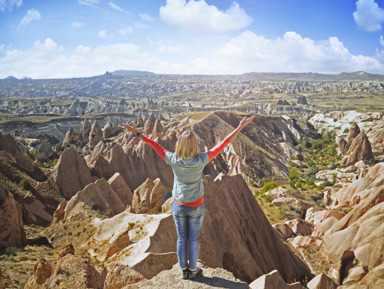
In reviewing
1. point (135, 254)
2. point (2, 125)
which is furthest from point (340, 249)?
point (2, 125)

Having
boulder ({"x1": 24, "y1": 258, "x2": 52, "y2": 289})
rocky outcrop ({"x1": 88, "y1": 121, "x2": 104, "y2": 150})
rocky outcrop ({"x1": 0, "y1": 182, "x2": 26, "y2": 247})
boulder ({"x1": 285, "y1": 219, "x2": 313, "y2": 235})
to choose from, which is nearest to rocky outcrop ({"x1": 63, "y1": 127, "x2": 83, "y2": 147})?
rocky outcrop ({"x1": 88, "y1": 121, "x2": 104, "y2": 150})

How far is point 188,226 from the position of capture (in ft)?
14.6

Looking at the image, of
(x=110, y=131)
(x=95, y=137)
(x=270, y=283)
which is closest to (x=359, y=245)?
(x=270, y=283)

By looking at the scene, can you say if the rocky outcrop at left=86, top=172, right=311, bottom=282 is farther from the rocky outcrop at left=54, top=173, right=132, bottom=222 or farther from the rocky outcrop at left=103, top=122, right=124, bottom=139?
the rocky outcrop at left=103, top=122, right=124, bottom=139

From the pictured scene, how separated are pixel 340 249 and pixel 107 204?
49.6 ft

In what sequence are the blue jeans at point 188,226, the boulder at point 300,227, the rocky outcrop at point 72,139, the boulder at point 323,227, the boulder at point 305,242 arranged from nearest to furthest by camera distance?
1. the blue jeans at point 188,226
2. the boulder at point 305,242
3. the boulder at point 323,227
4. the boulder at point 300,227
5. the rocky outcrop at point 72,139

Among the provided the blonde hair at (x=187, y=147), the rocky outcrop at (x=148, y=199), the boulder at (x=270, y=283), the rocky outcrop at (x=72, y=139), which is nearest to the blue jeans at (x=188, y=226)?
the blonde hair at (x=187, y=147)

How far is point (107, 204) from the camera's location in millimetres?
16344

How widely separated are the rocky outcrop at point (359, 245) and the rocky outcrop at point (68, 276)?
12752mm

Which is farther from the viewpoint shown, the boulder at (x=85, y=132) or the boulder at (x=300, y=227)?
the boulder at (x=85, y=132)

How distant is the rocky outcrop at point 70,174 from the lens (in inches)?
904

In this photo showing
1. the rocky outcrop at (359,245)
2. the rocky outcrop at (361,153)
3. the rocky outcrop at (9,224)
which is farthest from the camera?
the rocky outcrop at (361,153)

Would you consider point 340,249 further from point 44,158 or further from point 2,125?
point 2,125

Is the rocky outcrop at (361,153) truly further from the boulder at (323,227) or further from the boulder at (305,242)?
the boulder at (305,242)
